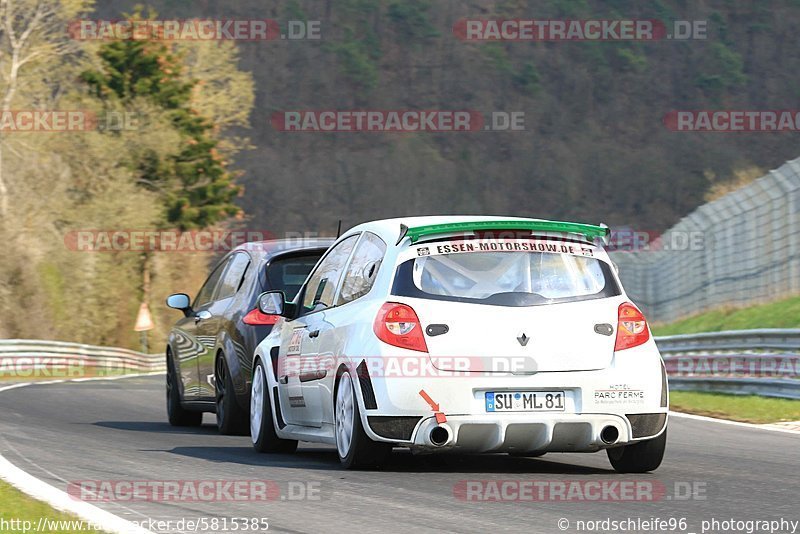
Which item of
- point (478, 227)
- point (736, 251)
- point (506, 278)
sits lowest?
point (506, 278)

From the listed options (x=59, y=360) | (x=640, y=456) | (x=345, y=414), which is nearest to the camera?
(x=640, y=456)

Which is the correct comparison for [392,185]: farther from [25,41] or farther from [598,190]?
[25,41]

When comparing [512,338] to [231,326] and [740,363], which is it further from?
[740,363]

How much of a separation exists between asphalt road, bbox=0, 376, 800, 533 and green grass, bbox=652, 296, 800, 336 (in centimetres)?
1146

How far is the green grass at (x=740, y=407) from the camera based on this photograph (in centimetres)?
1537

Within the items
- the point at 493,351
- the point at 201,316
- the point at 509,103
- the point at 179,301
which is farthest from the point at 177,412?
the point at 509,103

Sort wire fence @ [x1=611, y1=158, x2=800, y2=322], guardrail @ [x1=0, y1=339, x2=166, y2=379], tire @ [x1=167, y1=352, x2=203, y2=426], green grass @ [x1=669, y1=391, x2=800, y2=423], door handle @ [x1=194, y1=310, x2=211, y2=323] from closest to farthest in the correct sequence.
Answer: door handle @ [x1=194, y1=310, x2=211, y2=323]
tire @ [x1=167, y1=352, x2=203, y2=426]
green grass @ [x1=669, y1=391, x2=800, y2=423]
wire fence @ [x1=611, y1=158, x2=800, y2=322]
guardrail @ [x1=0, y1=339, x2=166, y2=379]

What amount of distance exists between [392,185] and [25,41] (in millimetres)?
37170

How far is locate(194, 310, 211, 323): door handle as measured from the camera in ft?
45.3

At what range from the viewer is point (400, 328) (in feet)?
29.1

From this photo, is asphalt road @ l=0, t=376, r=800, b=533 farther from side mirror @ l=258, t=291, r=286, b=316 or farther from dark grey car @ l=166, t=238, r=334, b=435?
side mirror @ l=258, t=291, r=286, b=316

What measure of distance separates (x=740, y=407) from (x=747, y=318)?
1005cm

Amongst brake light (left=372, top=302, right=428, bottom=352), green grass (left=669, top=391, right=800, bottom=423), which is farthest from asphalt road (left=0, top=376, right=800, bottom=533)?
green grass (left=669, top=391, right=800, bottom=423)

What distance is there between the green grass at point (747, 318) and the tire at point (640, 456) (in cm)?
1513
